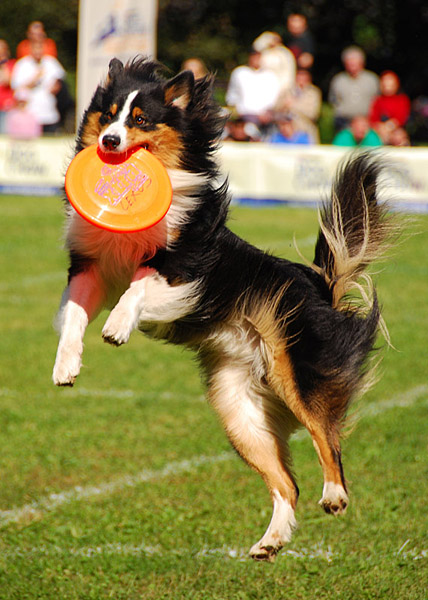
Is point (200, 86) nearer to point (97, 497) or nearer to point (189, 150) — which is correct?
point (189, 150)

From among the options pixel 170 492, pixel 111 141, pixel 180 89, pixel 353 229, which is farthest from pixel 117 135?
pixel 170 492

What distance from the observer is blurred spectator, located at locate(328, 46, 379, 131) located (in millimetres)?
17094

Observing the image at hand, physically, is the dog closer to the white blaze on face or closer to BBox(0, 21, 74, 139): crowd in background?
the white blaze on face

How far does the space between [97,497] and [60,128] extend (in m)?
14.2

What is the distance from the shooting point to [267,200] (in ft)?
51.2

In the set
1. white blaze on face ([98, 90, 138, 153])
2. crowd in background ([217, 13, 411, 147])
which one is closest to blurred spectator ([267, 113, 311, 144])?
crowd in background ([217, 13, 411, 147])

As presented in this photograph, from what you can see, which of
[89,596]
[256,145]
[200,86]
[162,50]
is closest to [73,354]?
[89,596]

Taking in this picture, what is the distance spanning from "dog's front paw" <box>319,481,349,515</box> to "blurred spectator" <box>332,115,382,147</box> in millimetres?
12140

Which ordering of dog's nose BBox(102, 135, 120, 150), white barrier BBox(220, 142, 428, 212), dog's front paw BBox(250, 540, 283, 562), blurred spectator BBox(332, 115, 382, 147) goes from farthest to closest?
blurred spectator BBox(332, 115, 382, 147)
white barrier BBox(220, 142, 428, 212)
dog's front paw BBox(250, 540, 283, 562)
dog's nose BBox(102, 135, 120, 150)

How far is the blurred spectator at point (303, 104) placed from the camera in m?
16.8

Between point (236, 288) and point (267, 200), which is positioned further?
point (267, 200)

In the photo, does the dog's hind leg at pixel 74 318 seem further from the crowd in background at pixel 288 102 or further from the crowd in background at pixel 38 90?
the crowd in background at pixel 38 90

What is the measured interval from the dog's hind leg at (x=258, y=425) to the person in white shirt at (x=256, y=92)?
497 inches

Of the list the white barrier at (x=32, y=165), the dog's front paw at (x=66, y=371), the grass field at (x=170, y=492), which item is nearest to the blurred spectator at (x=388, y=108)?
the white barrier at (x=32, y=165)
